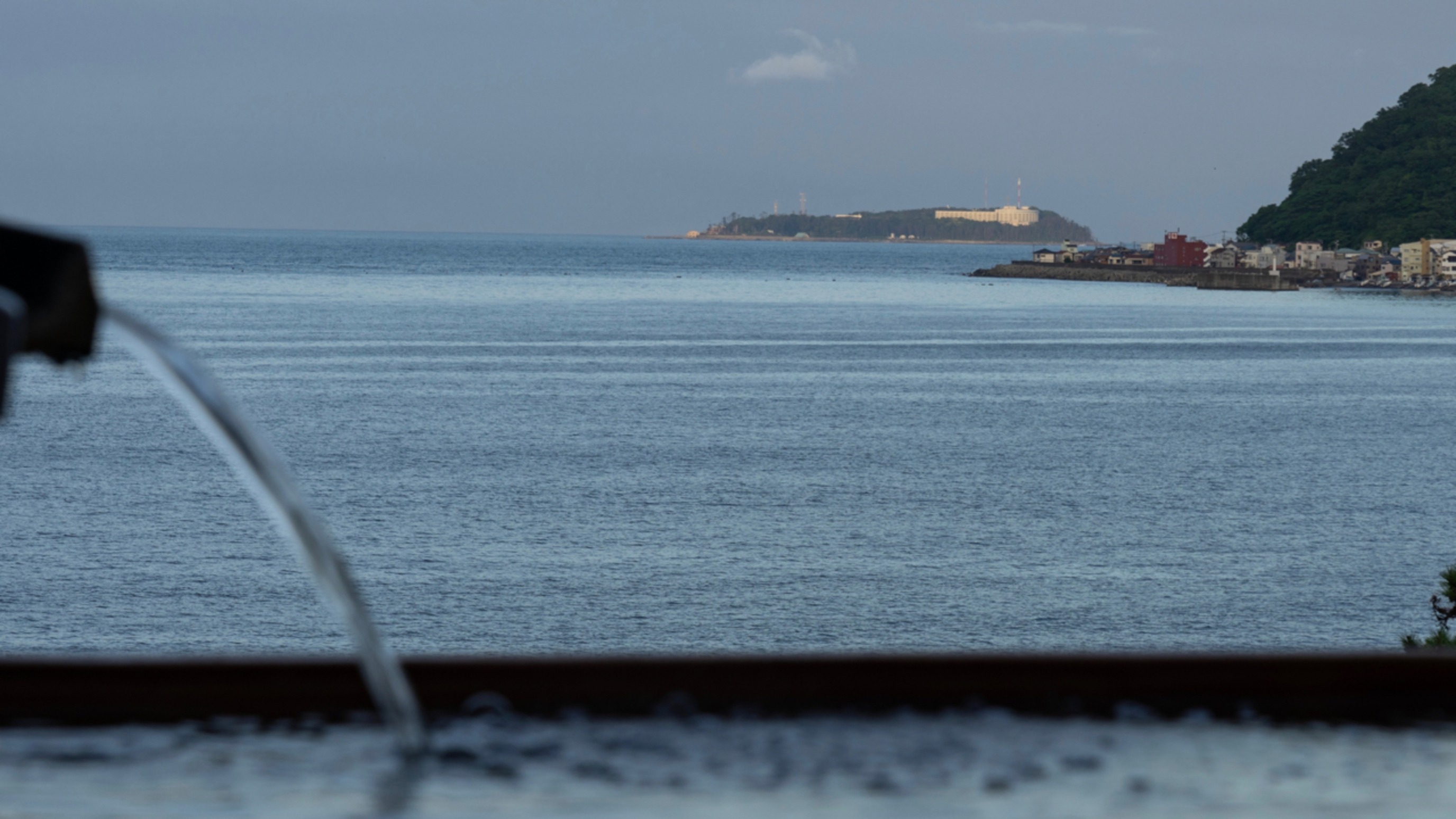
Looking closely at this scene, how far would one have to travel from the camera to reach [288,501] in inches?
116

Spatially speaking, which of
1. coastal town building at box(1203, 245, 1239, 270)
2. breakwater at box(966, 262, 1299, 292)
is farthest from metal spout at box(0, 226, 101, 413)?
coastal town building at box(1203, 245, 1239, 270)

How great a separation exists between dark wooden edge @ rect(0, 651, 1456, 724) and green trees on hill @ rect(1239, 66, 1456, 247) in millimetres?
142473

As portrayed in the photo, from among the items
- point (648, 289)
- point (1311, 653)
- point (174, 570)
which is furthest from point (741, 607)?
point (648, 289)

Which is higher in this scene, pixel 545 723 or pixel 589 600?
pixel 545 723

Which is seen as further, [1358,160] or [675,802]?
[1358,160]

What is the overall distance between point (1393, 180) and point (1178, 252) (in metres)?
22.0

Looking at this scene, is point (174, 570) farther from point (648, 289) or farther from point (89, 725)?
point (648, 289)

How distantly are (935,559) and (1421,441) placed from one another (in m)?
22.3

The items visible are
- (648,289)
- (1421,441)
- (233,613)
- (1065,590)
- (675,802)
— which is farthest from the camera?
(648,289)

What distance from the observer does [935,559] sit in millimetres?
29406

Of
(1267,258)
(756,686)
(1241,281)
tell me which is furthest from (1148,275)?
(756,686)

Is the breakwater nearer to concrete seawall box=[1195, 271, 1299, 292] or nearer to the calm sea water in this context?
concrete seawall box=[1195, 271, 1299, 292]

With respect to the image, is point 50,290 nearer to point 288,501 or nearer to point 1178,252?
point 288,501

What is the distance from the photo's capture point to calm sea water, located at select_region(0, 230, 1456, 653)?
25109 millimetres
